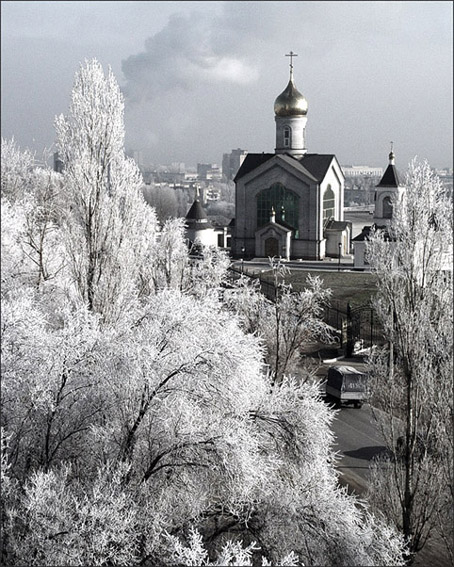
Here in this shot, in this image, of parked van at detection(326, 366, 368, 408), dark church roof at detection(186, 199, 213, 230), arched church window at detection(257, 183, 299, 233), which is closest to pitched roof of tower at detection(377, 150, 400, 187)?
arched church window at detection(257, 183, 299, 233)

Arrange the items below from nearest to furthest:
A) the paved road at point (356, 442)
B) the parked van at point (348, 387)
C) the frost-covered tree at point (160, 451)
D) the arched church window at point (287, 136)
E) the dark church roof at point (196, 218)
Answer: the frost-covered tree at point (160, 451) → the paved road at point (356, 442) → the parked van at point (348, 387) → the arched church window at point (287, 136) → the dark church roof at point (196, 218)

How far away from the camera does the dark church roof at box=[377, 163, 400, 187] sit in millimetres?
43281

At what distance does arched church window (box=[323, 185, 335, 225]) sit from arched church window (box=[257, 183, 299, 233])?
2.00 metres

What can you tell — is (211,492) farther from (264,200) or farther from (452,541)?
(264,200)

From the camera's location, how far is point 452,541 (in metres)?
10.4

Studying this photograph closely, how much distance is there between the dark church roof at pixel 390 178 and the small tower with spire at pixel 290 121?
515 centimetres

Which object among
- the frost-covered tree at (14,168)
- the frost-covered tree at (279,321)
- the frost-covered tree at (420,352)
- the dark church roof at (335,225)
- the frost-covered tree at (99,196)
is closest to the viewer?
→ the frost-covered tree at (420,352)

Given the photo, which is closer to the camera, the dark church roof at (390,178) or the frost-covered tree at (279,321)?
the frost-covered tree at (279,321)

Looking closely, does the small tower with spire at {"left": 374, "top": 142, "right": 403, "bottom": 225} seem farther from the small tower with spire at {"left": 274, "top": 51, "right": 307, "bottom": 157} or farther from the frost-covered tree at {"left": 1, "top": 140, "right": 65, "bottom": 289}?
the frost-covered tree at {"left": 1, "top": 140, "right": 65, "bottom": 289}

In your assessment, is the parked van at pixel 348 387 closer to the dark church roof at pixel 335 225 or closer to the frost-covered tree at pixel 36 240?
the frost-covered tree at pixel 36 240

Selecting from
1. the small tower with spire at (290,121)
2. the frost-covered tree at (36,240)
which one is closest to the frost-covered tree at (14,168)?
the frost-covered tree at (36,240)

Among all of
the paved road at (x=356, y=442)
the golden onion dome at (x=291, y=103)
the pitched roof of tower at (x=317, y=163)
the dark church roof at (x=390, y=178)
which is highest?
the golden onion dome at (x=291, y=103)

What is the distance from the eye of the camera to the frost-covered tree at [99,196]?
1423 centimetres

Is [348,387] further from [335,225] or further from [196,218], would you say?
[196,218]
